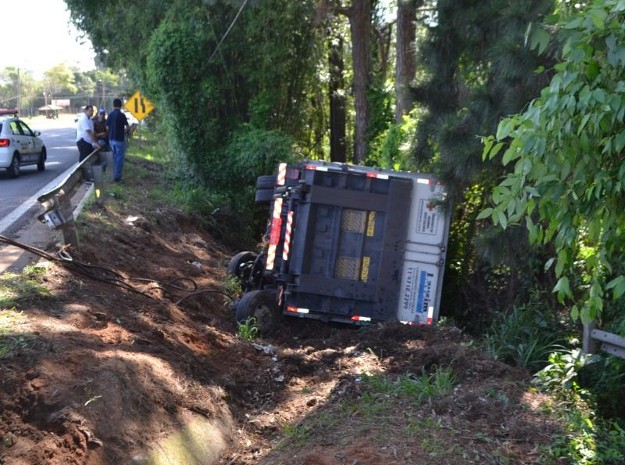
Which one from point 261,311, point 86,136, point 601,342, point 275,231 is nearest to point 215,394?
point 261,311

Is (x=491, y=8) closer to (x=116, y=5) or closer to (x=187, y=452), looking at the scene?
(x=187, y=452)

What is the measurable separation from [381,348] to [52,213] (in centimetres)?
400

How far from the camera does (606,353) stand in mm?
9203

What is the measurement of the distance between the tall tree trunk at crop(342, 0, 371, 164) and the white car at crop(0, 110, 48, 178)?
8.83 meters

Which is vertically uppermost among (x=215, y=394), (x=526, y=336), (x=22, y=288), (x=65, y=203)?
(x=65, y=203)

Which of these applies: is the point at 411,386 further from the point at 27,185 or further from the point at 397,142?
the point at 27,185

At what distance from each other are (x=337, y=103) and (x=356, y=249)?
47.1ft

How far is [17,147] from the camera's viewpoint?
71.6 feet

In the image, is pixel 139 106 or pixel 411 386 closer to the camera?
pixel 411 386

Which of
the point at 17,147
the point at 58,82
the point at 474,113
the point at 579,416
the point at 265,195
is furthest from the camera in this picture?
the point at 58,82

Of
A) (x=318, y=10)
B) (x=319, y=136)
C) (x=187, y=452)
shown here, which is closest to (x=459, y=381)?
(x=187, y=452)

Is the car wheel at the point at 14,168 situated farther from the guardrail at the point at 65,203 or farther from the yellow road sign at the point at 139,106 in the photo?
the guardrail at the point at 65,203

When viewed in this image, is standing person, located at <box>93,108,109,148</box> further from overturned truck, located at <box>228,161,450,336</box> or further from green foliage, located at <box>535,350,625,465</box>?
green foliage, located at <box>535,350,625,465</box>

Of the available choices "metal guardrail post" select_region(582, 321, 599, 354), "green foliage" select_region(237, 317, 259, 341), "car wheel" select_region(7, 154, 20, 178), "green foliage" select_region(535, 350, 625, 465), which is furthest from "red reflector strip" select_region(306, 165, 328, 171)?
"car wheel" select_region(7, 154, 20, 178)
